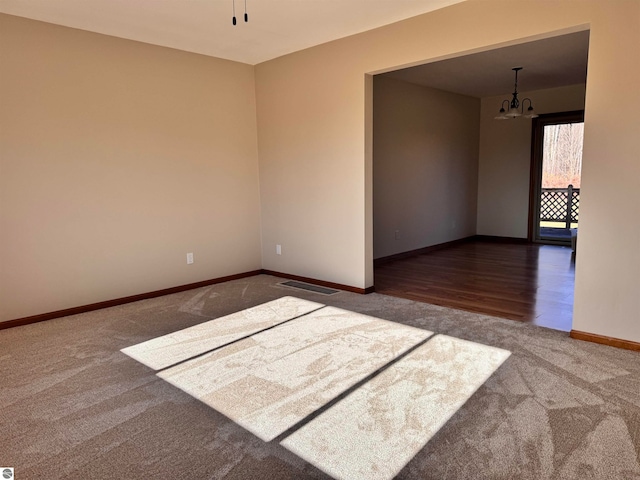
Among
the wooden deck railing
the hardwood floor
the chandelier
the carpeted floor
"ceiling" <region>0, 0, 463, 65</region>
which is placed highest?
"ceiling" <region>0, 0, 463, 65</region>

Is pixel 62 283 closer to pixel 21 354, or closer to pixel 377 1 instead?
pixel 21 354

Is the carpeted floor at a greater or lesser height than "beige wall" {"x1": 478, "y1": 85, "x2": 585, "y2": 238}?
lesser

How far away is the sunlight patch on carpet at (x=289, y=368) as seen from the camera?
7.22 feet

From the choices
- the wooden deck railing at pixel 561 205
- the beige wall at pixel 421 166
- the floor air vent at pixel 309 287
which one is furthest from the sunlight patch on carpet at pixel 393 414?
the wooden deck railing at pixel 561 205

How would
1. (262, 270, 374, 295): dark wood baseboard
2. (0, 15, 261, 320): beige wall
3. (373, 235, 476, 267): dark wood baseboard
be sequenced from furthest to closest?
(373, 235, 476, 267): dark wood baseboard
(262, 270, 374, 295): dark wood baseboard
(0, 15, 261, 320): beige wall

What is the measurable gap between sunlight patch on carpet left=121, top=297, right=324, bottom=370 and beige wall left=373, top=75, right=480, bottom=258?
2.30m

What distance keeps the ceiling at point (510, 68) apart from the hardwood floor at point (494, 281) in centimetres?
248

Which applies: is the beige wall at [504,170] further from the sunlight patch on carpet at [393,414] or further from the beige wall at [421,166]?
the sunlight patch on carpet at [393,414]

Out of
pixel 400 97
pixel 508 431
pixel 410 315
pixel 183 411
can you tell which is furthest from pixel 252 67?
pixel 508 431

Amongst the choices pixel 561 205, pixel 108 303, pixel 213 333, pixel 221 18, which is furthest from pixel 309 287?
pixel 561 205

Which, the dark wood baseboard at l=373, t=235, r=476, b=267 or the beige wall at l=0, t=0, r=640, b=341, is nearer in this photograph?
the beige wall at l=0, t=0, r=640, b=341

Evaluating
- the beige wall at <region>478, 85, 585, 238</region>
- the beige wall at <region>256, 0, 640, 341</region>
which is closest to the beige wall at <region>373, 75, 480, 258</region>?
the beige wall at <region>478, 85, 585, 238</region>

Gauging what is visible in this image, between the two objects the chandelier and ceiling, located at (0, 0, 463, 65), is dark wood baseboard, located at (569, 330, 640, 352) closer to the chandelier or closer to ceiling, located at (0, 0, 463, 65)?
ceiling, located at (0, 0, 463, 65)

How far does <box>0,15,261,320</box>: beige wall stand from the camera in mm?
3449
